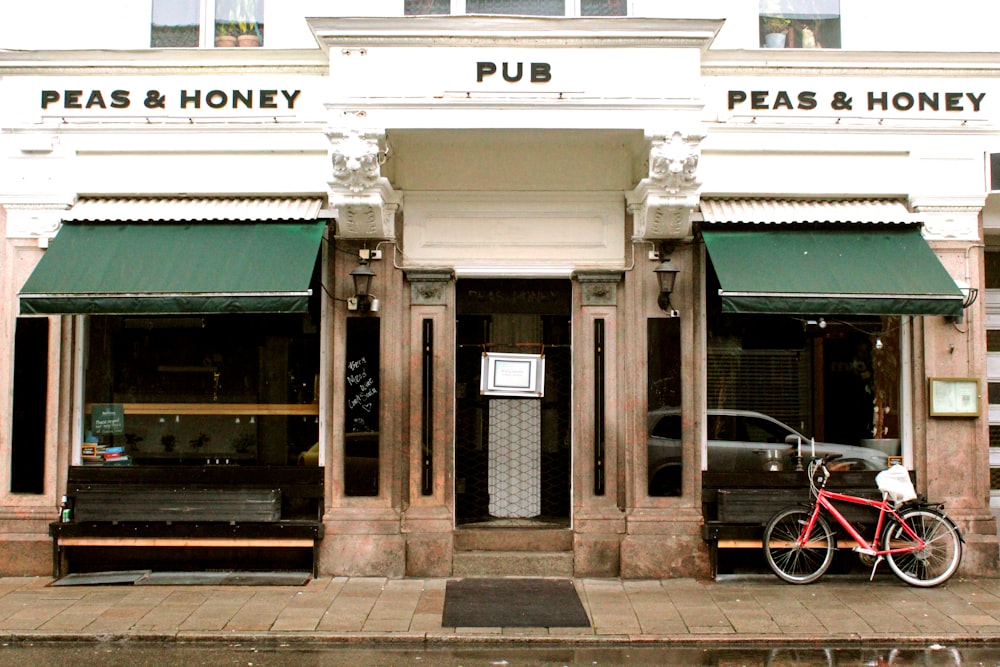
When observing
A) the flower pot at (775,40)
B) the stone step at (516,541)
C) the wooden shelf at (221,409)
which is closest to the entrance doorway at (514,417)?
the stone step at (516,541)

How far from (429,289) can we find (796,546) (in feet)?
14.9

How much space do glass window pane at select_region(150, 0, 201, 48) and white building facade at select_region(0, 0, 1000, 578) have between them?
17 centimetres

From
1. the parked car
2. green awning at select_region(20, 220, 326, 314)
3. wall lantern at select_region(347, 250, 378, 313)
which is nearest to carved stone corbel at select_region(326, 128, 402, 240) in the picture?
wall lantern at select_region(347, 250, 378, 313)

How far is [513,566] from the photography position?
927 centimetres

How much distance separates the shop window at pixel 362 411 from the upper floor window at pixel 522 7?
11.5 ft

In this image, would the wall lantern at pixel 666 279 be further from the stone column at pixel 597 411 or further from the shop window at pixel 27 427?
the shop window at pixel 27 427

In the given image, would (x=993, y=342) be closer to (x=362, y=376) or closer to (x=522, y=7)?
(x=522, y=7)

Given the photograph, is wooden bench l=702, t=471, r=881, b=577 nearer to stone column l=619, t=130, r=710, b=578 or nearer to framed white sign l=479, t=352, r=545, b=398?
stone column l=619, t=130, r=710, b=578

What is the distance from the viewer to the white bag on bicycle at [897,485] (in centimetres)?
877

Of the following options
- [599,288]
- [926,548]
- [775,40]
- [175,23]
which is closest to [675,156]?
[599,288]

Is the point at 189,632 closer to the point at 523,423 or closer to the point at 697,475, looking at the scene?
the point at 523,423

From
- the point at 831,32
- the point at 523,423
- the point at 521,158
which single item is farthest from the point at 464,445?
the point at 831,32

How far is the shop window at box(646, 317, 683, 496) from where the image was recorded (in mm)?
9250

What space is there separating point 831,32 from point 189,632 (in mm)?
8855
